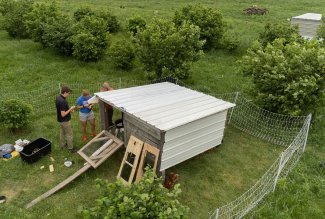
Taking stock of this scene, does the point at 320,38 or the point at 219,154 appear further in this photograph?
the point at 320,38

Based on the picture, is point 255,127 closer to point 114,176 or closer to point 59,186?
point 114,176

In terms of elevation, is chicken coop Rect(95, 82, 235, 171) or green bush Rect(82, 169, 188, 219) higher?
green bush Rect(82, 169, 188, 219)

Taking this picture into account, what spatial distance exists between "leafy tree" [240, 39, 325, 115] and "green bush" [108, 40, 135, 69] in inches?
232

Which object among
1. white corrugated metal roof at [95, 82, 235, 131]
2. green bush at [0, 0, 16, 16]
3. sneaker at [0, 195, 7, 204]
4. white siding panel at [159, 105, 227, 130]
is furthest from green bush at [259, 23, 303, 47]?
green bush at [0, 0, 16, 16]

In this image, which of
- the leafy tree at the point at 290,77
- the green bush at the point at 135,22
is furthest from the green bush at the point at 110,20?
the leafy tree at the point at 290,77

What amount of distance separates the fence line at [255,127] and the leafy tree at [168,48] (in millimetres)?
527

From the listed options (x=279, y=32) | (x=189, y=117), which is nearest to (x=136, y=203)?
(x=189, y=117)

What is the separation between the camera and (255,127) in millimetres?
11273

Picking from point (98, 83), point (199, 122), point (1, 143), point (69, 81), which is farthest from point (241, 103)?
point (1, 143)

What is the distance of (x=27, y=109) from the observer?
10406mm

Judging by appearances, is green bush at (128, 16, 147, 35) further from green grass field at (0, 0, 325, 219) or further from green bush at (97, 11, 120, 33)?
green grass field at (0, 0, 325, 219)

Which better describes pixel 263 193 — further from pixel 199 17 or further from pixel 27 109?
pixel 199 17

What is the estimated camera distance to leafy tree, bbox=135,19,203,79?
Result: 12594mm

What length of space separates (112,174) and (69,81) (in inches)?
257
